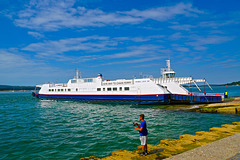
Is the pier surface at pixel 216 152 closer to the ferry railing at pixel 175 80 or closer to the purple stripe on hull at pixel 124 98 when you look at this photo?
the purple stripe on hull at pixel 124 98

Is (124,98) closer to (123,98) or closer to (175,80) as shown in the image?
(123,98)

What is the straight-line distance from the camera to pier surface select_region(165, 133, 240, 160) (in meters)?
6.68

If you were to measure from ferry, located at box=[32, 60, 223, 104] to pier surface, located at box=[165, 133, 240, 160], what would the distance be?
25.3m

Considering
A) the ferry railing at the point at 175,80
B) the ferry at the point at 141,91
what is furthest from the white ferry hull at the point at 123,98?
the ferry railing at the point at 175,80

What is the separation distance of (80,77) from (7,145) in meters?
41.6

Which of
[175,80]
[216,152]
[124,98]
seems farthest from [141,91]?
[216,152]

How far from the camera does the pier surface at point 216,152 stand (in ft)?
21.9

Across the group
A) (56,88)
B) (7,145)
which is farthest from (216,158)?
(56,88)

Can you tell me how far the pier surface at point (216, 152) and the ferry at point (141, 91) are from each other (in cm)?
2528

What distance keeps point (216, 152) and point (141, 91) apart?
29047 mm

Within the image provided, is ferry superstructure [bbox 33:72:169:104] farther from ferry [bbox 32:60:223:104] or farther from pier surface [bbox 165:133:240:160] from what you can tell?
pier surface [bbox 165:133:240:160]

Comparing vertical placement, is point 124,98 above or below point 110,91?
below

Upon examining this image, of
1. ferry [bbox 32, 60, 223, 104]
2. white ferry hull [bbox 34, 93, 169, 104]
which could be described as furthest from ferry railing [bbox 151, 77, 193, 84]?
white ferry hull [bbox 34, 93, 169, 104]

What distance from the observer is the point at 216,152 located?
23.5 ft
